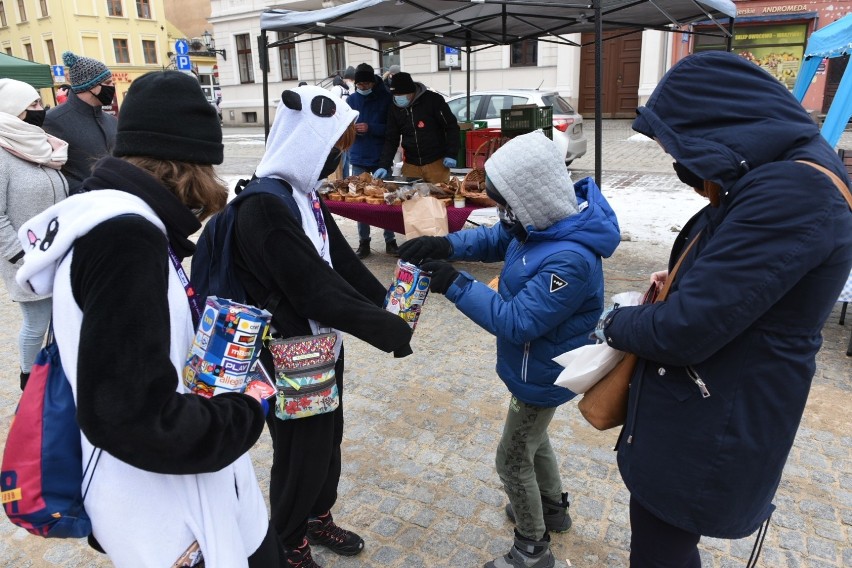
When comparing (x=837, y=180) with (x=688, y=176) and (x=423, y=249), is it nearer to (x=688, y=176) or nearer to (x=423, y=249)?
(x=688, y=176)

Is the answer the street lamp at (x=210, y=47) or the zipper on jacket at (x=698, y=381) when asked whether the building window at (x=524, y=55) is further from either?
the zipper on jacket at (x=698, y=381)

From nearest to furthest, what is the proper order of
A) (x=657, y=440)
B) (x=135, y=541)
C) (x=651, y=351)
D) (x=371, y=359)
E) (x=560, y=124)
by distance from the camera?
1. (x=135, y=541)
2. (x=651, y=351)
3. (x=657, y=440)
4. (x=371, y=359)
5. (x=560, y=124)

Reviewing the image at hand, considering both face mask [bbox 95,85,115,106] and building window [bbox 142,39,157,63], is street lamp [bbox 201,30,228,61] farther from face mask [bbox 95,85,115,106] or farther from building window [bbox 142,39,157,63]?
face mask [bbox 95,85,115,106]

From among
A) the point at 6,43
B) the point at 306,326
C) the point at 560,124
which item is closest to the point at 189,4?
the point at 6,43

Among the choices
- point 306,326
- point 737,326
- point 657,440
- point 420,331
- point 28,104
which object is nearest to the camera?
point 737,326

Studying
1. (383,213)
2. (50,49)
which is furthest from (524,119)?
(50,49)

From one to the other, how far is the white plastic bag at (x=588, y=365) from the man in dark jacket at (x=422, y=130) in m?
5.37

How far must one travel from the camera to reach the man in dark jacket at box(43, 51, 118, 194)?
15.0 feet

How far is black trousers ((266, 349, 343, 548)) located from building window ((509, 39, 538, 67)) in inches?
839

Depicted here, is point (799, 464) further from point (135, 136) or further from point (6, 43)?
point (6, 43)

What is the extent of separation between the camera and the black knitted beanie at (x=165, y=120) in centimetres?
140

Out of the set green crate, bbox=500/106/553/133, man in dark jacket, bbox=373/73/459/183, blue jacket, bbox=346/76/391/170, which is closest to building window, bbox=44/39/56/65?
blue jacket, bbox=346/76/391/170

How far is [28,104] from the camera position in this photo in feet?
13.9

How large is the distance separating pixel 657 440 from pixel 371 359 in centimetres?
320
